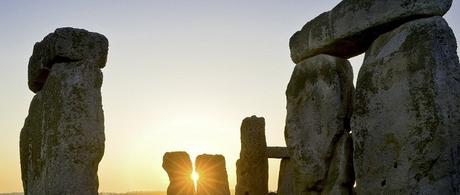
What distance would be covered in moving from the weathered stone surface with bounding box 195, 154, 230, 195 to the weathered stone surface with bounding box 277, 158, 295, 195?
74.6 inches

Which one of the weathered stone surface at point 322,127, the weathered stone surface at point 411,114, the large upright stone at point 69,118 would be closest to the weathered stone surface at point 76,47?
the large upright stone at point 69,118

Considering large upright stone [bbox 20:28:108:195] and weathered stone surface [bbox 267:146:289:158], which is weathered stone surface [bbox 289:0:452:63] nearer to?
large upright stone [bbox 20:28:108:195]

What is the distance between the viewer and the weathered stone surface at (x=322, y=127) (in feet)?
25.3

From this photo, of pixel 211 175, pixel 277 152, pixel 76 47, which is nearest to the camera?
pixel 76 47

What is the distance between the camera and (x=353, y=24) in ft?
24.3

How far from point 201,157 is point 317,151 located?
31.4 ft

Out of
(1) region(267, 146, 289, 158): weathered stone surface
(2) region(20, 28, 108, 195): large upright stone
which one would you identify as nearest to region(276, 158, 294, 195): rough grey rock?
(1) region(267, 146, 289, 158): weathered stone surface

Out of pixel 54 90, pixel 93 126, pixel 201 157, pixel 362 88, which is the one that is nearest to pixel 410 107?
pixel 362 88

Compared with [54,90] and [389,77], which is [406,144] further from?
[54,90]

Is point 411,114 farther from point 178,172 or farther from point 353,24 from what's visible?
point 178,172

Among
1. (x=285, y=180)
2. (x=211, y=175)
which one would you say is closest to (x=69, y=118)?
(x=285, y=180)

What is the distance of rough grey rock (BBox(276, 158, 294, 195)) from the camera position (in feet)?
49.0

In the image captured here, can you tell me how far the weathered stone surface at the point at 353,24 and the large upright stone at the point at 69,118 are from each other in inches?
123

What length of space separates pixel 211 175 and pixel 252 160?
3.59m
